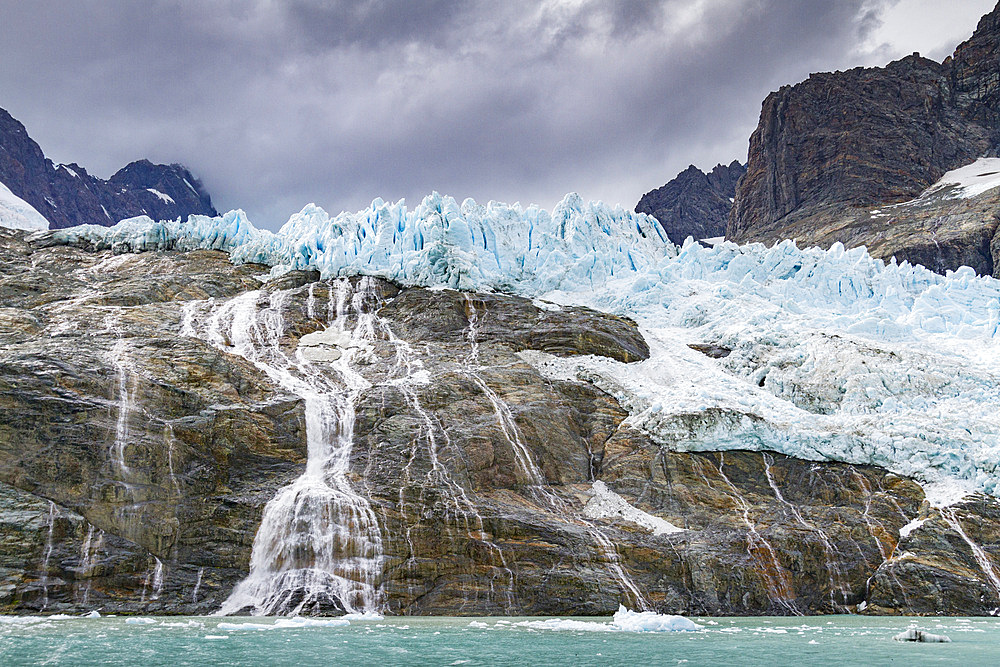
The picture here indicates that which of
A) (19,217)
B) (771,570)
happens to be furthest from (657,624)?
(19,217)

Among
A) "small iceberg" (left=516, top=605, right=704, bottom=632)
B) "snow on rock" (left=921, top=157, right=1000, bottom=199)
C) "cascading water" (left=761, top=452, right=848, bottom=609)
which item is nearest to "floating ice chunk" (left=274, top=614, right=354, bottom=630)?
"small iceberg" (left=516, top=605, right=704, bottom=632)

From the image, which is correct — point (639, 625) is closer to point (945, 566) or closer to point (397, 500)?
point (397, 500)

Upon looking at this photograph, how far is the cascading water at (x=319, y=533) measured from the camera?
75.3 ft

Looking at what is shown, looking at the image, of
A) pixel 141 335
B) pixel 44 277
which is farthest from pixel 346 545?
pixel 44 277

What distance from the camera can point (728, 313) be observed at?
42.6 metres

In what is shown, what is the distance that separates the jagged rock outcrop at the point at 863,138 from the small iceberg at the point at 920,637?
299ft

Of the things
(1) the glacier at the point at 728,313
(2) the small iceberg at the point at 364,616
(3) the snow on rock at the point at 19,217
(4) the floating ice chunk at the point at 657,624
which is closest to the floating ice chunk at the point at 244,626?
(2) the small iceberg at the point at 364,616

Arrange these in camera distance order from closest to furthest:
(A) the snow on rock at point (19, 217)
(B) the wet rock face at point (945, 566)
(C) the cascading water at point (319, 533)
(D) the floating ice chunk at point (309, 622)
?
(D) the floating ice chunk at point (309, 622) → (C) the cascading water at point (319, 533) → (B) the wet rock face at point (945, 566) → (A) the snow on rock at point (19, 217)

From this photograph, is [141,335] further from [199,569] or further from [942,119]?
[942,119]

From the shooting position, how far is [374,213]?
4844cm

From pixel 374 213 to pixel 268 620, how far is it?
31609 mm

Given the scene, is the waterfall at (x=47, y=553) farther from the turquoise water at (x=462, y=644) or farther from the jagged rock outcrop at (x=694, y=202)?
the jagged rock outcrop at (x=694, y=202)

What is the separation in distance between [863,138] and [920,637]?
114423mm

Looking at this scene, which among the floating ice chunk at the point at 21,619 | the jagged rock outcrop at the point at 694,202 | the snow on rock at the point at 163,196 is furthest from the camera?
the snow on rock at the point at 163,196
